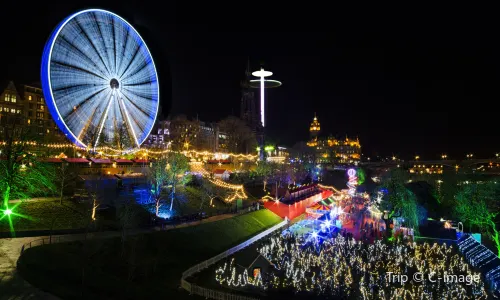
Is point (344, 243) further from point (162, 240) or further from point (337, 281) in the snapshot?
point (162, 240)

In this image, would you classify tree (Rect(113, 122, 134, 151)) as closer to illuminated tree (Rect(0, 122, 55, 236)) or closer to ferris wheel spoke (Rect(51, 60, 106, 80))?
ferris wheel spoke (Rect(51, 60, 106, 80))

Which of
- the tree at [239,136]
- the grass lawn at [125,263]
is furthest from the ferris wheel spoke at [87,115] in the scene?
the tree at [239,136]

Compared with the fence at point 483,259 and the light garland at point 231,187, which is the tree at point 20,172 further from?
the fence at point 483,259

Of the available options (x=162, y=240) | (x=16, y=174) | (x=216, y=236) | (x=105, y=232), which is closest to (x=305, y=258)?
(x=216, y=236)

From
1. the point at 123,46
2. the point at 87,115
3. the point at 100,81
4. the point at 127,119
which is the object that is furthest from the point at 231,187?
the point at 123,46

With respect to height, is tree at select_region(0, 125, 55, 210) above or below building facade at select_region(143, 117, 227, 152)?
below

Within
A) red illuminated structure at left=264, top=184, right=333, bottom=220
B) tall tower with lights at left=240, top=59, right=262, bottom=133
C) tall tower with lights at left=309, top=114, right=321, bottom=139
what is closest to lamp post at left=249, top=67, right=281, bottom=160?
tall tower with lights at left=240, top=59, right=262, bottom=133
